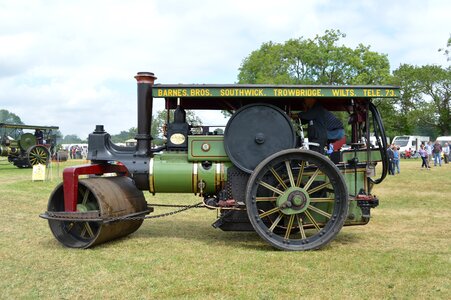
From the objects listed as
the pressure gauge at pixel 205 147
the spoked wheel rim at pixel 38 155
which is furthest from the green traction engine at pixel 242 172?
the spoked wheel rim at pixel 38 155

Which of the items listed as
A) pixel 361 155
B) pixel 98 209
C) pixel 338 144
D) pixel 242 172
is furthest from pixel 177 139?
pixel 361 155

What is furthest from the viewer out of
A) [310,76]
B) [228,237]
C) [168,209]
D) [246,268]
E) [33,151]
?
[310,76]

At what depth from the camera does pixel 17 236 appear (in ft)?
21.9

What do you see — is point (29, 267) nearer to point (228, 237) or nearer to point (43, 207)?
point (228, 237)

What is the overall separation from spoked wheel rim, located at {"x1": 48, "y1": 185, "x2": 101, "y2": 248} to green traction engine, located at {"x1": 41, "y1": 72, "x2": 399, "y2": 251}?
0.04 feet

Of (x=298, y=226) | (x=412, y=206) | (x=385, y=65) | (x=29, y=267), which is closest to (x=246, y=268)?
(x=298, y=226)

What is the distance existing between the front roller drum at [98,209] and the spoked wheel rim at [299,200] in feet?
5.41

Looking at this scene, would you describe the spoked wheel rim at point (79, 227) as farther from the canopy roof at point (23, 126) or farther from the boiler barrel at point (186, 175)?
the canopy roof at point (23, 126)

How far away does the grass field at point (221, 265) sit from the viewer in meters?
4.20

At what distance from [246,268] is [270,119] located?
2022 millimetres

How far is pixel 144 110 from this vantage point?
20.8 ft

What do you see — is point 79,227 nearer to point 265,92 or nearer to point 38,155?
point 265,92

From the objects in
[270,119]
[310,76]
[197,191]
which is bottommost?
[197,191]

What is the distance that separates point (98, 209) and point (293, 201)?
2.49 m
